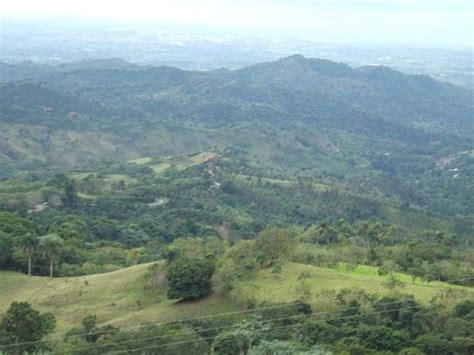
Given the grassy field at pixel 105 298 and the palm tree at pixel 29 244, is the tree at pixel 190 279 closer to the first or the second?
the grassy field at pixel 105 298

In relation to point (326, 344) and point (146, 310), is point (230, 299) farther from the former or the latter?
point (326, 344)

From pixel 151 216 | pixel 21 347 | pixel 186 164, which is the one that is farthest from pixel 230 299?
pixel 186 164

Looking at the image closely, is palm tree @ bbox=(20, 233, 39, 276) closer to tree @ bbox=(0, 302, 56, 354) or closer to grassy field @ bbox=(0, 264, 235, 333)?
grassy field @ bbox=(0, 264, 235, 333)

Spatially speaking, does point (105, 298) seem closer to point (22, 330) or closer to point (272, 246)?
point (22, 330)

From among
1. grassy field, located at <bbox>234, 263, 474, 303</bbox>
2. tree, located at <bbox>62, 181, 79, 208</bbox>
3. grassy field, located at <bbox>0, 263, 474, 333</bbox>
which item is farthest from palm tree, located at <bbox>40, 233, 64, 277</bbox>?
tree, located at <bbox>62, 181, 79, 208</bbox>

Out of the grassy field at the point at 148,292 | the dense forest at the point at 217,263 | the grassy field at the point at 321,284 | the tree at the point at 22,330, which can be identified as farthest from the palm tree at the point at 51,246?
the grassy field at the point at 321,284
